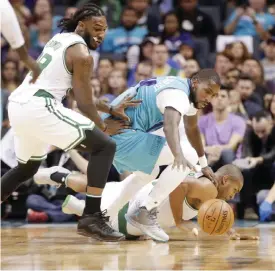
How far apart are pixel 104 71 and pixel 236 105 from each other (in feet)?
6.38

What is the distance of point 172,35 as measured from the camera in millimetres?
11914

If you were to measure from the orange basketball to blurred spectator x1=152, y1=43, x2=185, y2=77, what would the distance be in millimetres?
4515

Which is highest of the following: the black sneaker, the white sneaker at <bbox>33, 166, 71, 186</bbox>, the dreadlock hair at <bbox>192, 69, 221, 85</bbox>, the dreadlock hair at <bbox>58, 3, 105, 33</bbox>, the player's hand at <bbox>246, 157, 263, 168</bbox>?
the dreadlock hair at <bbox>58, 3, 105, 33</bbox>

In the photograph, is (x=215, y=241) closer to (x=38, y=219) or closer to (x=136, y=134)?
(x=136, y=134)

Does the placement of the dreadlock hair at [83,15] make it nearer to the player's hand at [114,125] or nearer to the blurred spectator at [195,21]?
the player's hand at [114,125]

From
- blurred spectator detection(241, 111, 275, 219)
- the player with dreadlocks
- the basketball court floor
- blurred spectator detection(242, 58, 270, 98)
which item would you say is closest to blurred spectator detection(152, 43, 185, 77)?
blurred spectator detection(242, 58, 270, 98)

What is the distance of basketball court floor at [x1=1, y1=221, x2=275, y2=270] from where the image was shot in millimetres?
5410

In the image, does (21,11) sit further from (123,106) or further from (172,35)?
(123,106)

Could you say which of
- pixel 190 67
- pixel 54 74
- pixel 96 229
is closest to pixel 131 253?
pixel 96 229

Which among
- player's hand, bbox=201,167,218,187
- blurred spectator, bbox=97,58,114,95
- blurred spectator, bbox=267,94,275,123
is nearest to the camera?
player's hand, bbox=201,167,218,187

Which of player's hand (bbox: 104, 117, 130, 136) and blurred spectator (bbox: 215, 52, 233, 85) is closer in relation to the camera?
player's hand (bbox: 104, 117, 130, 136)

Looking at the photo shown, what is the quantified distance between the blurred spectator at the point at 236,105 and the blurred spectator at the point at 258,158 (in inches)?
18.5

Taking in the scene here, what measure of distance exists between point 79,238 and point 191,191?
1.10 m

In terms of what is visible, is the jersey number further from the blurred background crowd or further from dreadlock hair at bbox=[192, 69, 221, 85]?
the blurred background crowd
